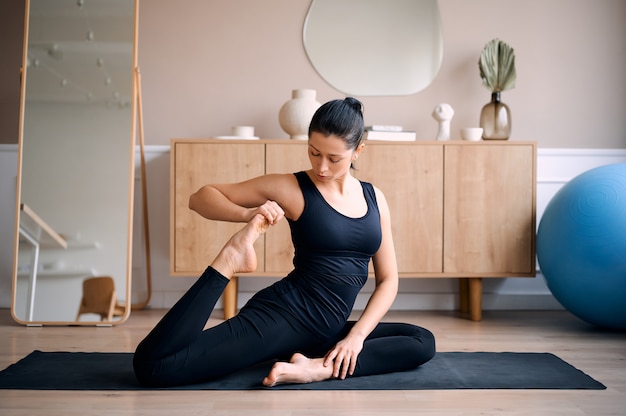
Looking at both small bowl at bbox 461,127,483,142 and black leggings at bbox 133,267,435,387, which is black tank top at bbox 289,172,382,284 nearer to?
black leggings at bbox 133,267,435,387

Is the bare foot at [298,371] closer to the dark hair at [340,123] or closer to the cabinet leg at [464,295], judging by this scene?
the dark hair at [340,123]

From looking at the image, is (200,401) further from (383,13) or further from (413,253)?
(383,13)

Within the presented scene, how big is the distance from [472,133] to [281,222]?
1.04m

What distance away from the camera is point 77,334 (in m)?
3.28

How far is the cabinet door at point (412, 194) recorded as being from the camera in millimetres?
3674

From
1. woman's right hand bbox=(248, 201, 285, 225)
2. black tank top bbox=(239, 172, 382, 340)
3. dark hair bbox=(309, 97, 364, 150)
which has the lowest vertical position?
black tank top bbox=(239, 172, 382, 340)

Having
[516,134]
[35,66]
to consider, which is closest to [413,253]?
[516,134]

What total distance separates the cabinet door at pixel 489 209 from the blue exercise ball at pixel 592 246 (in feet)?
0.97

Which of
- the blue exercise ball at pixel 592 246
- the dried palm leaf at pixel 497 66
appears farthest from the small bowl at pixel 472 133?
the blue exercise ball at pixel 592 246

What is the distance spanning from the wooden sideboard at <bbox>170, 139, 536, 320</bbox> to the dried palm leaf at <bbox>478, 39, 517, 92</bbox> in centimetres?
38

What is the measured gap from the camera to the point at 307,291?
2.43 metres

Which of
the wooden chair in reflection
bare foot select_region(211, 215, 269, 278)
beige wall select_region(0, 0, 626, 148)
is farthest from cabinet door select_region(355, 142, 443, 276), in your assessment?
bare foot select_region(211, 215, 269, 278)

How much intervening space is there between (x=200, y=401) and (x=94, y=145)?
1.88m

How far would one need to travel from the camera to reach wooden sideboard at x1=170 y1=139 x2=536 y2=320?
365 cm
